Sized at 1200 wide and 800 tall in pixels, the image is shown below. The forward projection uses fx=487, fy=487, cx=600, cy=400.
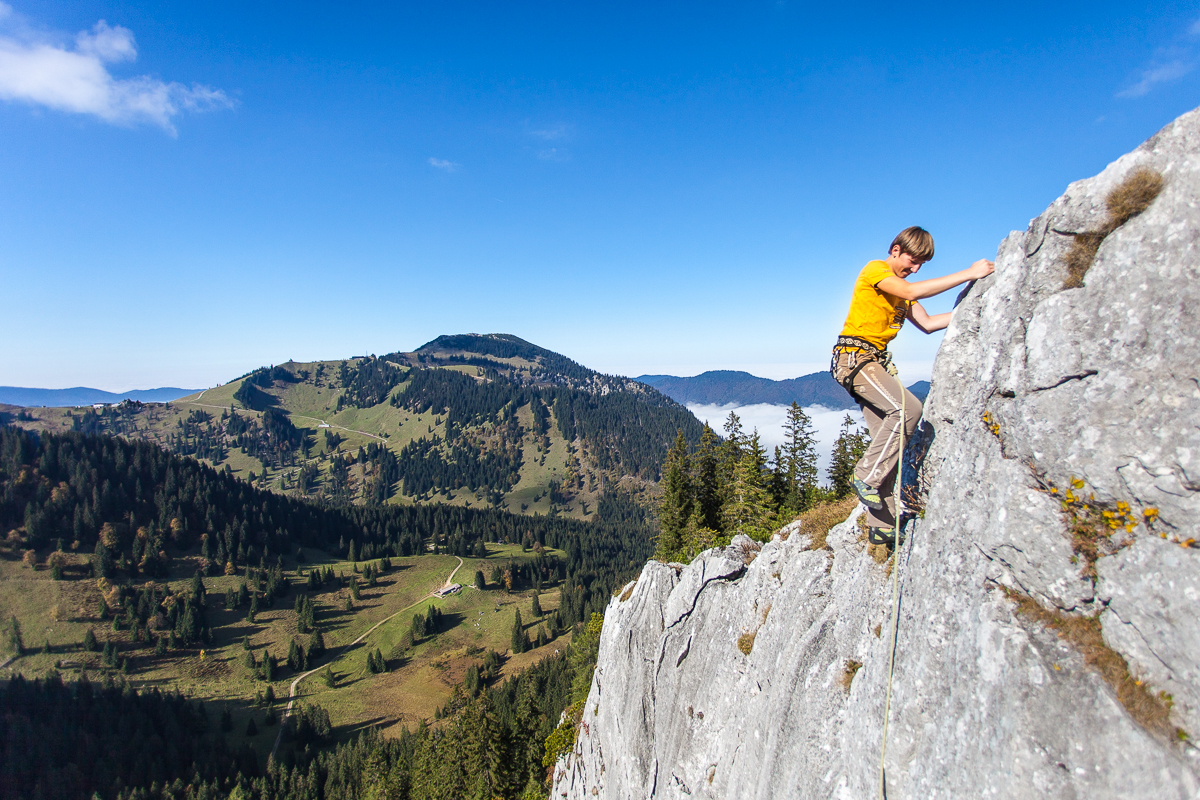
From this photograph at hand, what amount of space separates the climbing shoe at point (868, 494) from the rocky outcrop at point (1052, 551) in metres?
0.82

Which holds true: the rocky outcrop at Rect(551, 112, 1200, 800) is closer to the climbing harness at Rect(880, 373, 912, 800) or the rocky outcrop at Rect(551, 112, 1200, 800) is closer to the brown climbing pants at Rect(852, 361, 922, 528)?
the climbing harness at Rect(880, 373, 912, 800)

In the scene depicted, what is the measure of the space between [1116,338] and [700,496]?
1797 inches

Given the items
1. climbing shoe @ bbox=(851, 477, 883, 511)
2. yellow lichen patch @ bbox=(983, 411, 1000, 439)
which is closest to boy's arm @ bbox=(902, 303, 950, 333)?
yellow lichen patch @ bbox=(983, 411, 1000, 439)

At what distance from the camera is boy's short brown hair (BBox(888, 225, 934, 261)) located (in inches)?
359

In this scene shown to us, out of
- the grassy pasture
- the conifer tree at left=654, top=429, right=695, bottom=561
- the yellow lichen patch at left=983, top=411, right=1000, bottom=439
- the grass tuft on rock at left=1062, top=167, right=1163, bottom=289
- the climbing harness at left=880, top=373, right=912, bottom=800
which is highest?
the grass tuft on rock at left=1062, top=167, right=1163, bottom=289

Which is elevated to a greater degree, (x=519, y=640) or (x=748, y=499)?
(x=748, y=499)

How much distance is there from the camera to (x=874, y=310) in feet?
31.7

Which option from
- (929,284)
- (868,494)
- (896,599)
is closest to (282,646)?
(896,599)

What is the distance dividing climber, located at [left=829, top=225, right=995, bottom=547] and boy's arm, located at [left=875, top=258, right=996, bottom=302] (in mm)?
24

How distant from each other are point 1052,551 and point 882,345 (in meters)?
4.38

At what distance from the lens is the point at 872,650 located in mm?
10250

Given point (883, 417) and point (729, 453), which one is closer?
point (883, 417)

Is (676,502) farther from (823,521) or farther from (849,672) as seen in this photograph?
(849,672)

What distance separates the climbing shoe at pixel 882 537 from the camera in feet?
35.4
